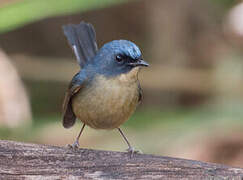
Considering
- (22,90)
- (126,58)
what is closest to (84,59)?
(126,58)

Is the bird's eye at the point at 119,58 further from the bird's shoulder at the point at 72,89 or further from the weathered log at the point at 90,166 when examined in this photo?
the weathered log at the point at 90,166

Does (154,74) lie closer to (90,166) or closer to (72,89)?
(72,89)

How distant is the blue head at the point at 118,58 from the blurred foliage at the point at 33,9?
136 centimetres

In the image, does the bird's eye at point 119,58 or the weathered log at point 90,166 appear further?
the bird's eye at point 119,58

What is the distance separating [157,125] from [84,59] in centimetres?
143

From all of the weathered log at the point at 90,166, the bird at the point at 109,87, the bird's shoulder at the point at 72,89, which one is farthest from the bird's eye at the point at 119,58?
the weathered log at the point at 90,166

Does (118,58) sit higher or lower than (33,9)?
lower

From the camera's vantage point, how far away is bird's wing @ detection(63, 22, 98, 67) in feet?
18.2

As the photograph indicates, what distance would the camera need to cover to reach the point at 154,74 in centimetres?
751

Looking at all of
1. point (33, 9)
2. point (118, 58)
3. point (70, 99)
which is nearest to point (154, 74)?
point (33, 9)

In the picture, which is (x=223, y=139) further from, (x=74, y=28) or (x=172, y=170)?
(x=172, y=170)

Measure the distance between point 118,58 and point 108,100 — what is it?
0.38 m

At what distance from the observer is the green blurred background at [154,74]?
6230mm

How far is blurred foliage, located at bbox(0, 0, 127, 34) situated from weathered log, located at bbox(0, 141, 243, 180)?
2160 mm
